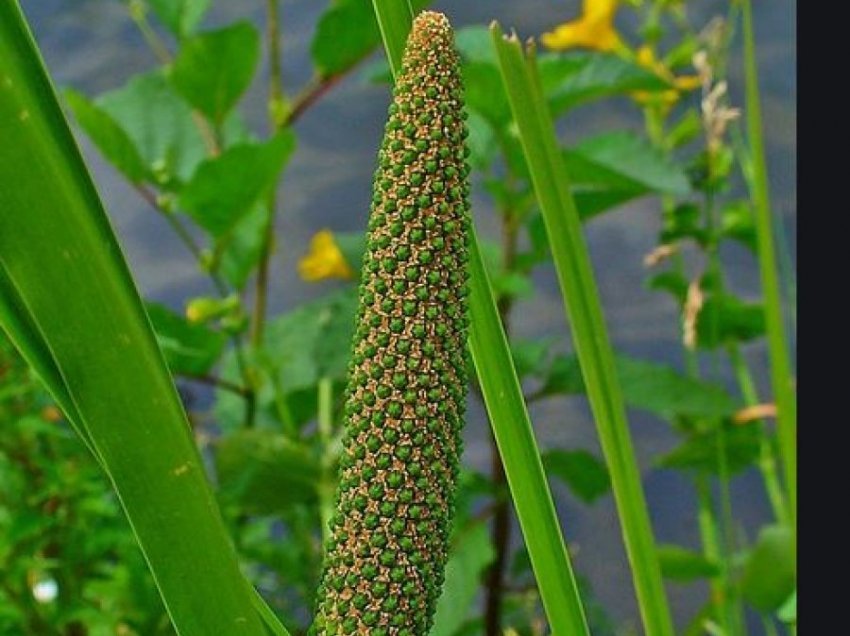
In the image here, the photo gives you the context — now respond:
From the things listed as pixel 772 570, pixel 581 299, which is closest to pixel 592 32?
pixel 772 570

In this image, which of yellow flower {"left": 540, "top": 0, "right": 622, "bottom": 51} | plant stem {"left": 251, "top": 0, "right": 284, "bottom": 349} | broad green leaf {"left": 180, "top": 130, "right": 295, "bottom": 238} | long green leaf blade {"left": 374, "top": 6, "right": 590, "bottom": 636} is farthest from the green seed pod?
yellow flower {"left": 540, "top": 0, "right": 622, "bottom": 51}

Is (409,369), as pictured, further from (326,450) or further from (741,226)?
(741,226)

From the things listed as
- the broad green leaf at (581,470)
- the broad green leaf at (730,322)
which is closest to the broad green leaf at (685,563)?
the broad green leaf at (581,470)

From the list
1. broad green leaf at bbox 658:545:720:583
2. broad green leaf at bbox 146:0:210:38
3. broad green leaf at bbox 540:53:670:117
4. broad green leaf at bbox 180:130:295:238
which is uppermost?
broad green leaf at bbox 146:0:210:38

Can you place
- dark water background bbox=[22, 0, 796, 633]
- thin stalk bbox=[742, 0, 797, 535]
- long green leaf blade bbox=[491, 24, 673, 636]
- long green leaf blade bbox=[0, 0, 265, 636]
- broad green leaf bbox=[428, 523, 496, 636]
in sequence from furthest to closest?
dark water background bbox=[22, 0, 796, 633]
broad green leaf bbox=[428, 523, 496, 636]
thin stalk bbox=[742, 0, 797, 535]
long green leaf blade bbox=[491, 24, 673, 636]
long green leaf blade bbox=[0, 0, 265, 636]

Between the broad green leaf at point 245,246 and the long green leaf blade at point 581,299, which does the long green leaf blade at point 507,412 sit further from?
the broad green leaf at point 245,246

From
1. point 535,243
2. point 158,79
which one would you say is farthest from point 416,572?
point 158,79

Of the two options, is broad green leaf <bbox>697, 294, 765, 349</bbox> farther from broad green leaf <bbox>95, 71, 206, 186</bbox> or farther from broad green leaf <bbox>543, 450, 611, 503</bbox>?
broad green leaf <bbox>95, 71, 206, 186</bbox>
